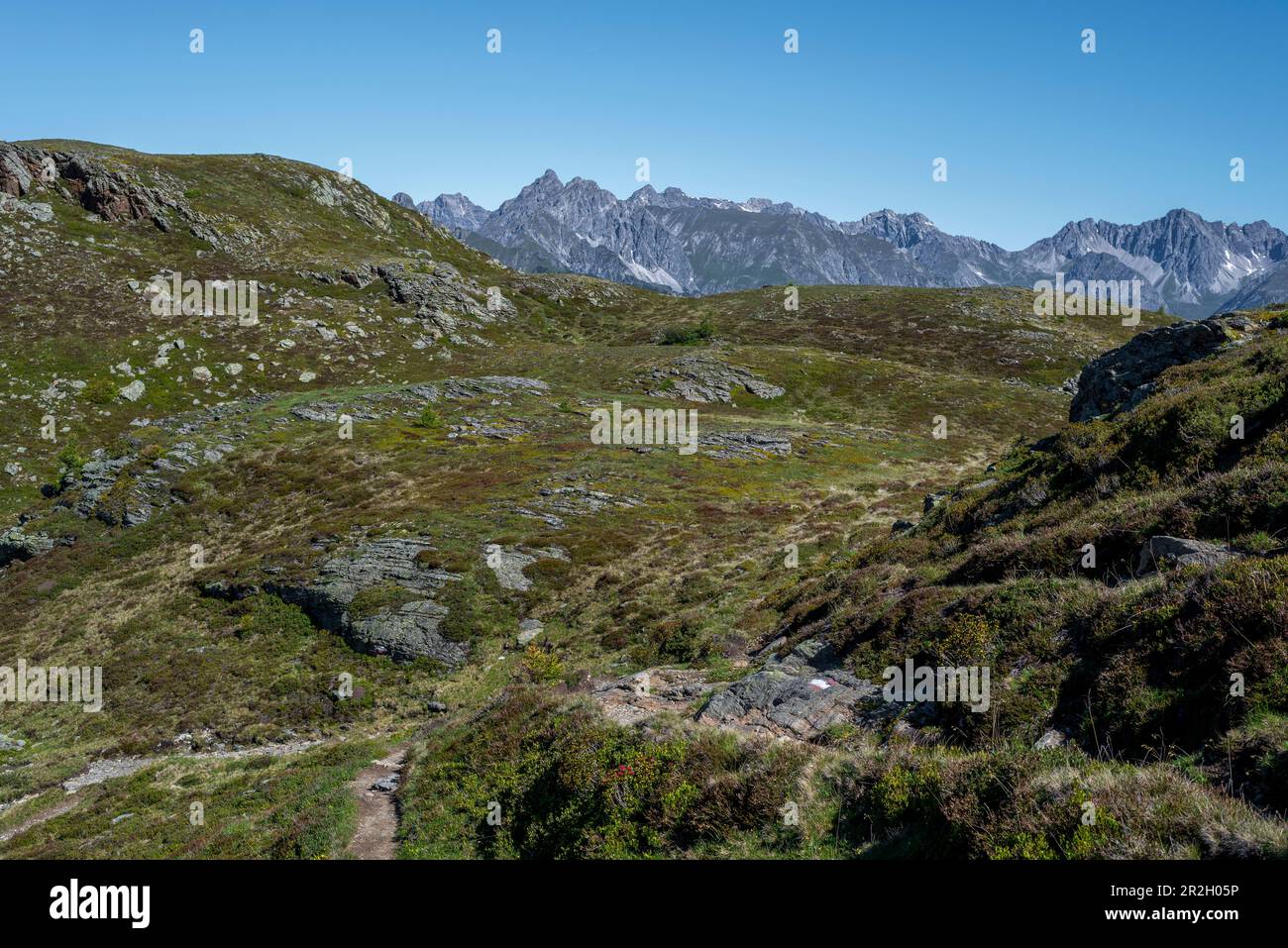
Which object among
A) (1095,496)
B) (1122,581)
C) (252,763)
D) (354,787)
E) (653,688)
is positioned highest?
(1095,496)

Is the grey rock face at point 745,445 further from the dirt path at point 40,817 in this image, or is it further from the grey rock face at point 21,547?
the grey rock face at point 21,547

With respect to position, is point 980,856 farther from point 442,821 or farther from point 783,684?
point 442,821

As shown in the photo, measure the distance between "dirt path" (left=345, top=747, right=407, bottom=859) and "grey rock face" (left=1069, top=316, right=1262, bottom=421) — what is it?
127ft

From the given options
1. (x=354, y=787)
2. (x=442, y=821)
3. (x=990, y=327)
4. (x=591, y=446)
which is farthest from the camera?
(x=990, y=327)

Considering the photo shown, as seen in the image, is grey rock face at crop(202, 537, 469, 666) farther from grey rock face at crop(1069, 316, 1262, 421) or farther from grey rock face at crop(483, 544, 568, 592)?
grey rock face at crop(1069, 316, 1262, 421)

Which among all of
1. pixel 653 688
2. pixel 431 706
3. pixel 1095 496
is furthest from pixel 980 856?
pixel 431 706

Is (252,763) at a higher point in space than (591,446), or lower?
lower

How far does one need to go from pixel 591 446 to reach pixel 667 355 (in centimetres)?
4792

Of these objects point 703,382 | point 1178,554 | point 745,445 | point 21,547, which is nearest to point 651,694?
point 1178,554

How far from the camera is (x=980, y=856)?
23.9 feet

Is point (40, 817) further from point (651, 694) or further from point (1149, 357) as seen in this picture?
point (1149, 357)

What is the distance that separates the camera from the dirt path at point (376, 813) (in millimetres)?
13961

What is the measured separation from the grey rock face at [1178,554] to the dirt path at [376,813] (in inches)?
Answer: 677

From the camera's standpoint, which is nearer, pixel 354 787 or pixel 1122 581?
pixel 1122 581
